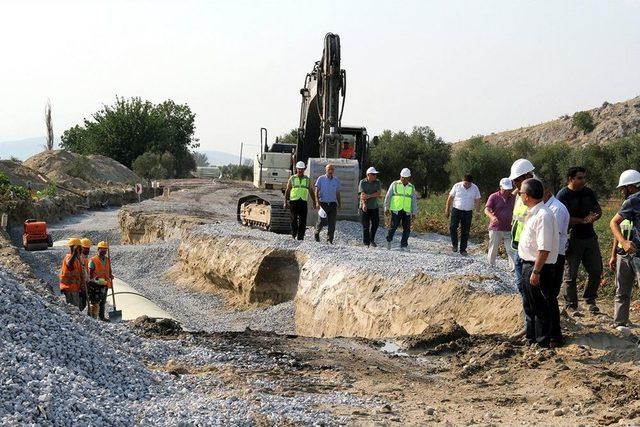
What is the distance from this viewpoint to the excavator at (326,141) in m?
19.7

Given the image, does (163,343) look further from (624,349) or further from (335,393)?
(624,349)

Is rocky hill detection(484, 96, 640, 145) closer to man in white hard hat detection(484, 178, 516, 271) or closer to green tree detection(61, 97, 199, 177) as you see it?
green tree detection(61, 97, 199, 177)

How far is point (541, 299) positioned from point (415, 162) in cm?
4694

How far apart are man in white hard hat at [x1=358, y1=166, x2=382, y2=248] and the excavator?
7.86 feet

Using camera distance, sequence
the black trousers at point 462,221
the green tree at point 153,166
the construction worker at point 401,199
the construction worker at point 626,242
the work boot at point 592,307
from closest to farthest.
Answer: the construction worker at point 626,242, the work boot at point 592,307, the black trousers at point 462,221, the construction worker at point 401,199, the green tree at point 153,166

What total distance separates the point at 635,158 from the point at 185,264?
2890 centimetres

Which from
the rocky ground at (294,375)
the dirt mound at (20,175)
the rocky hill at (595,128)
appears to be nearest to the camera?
the rocky ground at (294,375)

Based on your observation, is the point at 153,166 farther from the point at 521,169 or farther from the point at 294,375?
the point at 294,375

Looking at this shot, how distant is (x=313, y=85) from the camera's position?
70.2ft

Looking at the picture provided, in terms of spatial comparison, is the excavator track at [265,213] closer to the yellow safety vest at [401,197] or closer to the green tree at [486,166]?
the yellow safety vest at [401,197]

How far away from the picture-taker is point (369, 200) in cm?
1662

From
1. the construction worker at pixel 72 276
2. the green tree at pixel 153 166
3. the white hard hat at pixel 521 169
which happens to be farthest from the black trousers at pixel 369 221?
the green tree at pixel 153 166

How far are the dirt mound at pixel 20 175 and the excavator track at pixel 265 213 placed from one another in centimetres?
2150

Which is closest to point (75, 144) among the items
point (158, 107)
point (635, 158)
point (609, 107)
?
point (158, 107)
